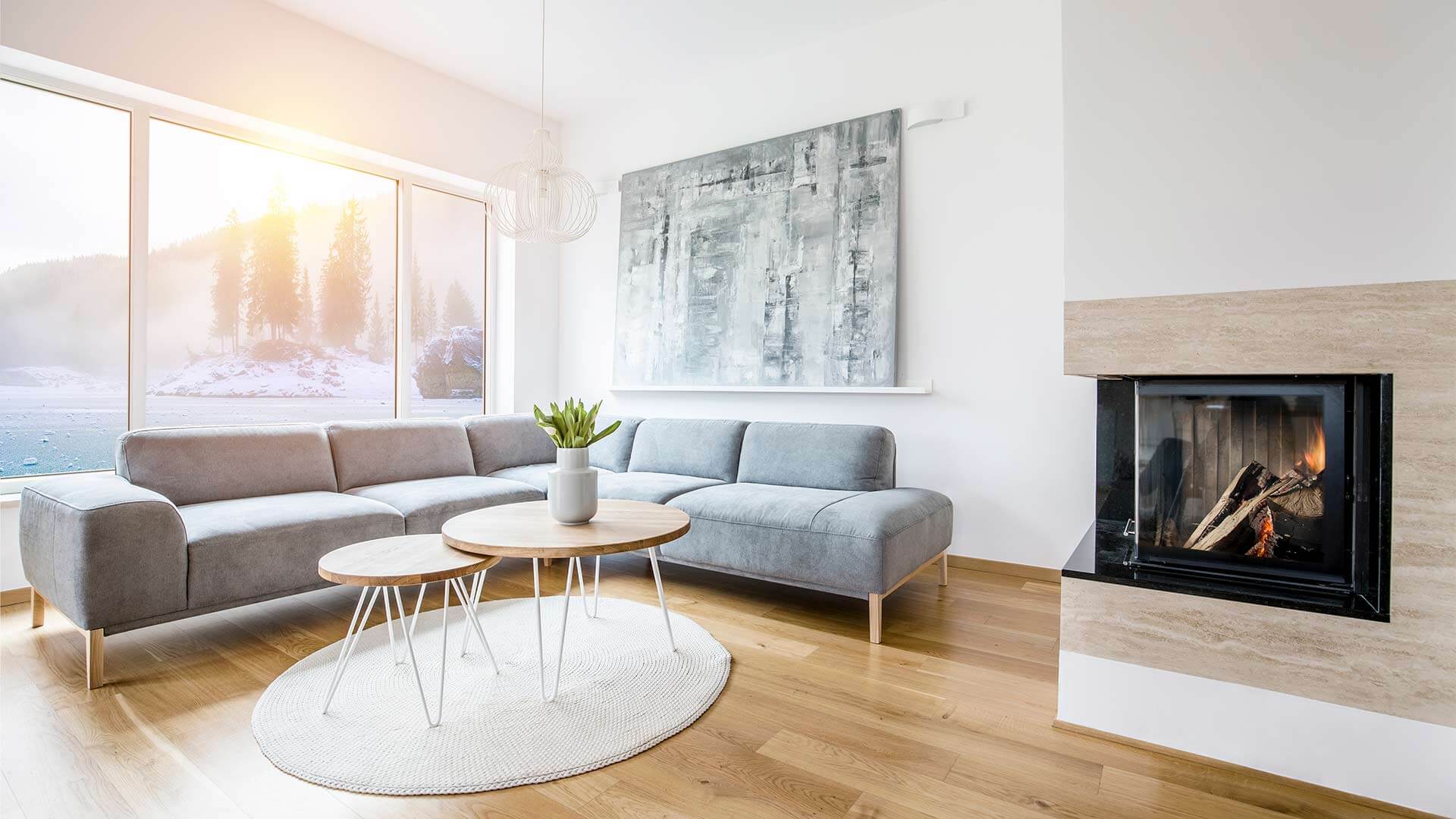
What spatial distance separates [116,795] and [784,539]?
2038mm

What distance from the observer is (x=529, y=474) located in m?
3.85

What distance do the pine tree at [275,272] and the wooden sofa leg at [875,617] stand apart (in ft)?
12.2

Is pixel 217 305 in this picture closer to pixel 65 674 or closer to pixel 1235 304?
pixel 65 674

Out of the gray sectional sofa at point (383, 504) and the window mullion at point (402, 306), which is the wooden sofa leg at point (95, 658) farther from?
the window mullion at point (402, 306)

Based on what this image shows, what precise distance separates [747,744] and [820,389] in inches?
89.8

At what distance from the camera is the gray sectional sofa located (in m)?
2.19

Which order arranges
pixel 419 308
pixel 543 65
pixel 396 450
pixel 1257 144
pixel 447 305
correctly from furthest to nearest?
pixel 447 305 → pixel 419 308 → pixel 543 65 → pixel 396 450 → pixel 1257 144

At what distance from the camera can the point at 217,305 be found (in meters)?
3.73

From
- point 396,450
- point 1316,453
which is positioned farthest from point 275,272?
point 1316,453

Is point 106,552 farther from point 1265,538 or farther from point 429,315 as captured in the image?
point 1265,538

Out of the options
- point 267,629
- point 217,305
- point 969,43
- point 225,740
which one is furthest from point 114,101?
point 969,43

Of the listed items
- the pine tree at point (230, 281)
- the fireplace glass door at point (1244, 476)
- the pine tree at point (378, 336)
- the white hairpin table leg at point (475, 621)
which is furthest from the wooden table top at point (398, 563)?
the pine tree at point (378, 336)

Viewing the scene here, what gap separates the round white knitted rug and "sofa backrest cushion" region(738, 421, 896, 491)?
1060 millimetres

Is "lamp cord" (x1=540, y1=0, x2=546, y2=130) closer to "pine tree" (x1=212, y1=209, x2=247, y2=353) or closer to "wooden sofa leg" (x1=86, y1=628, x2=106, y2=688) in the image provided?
"pine tree" (x1=212, y1=209, x2=247, y2=353)
